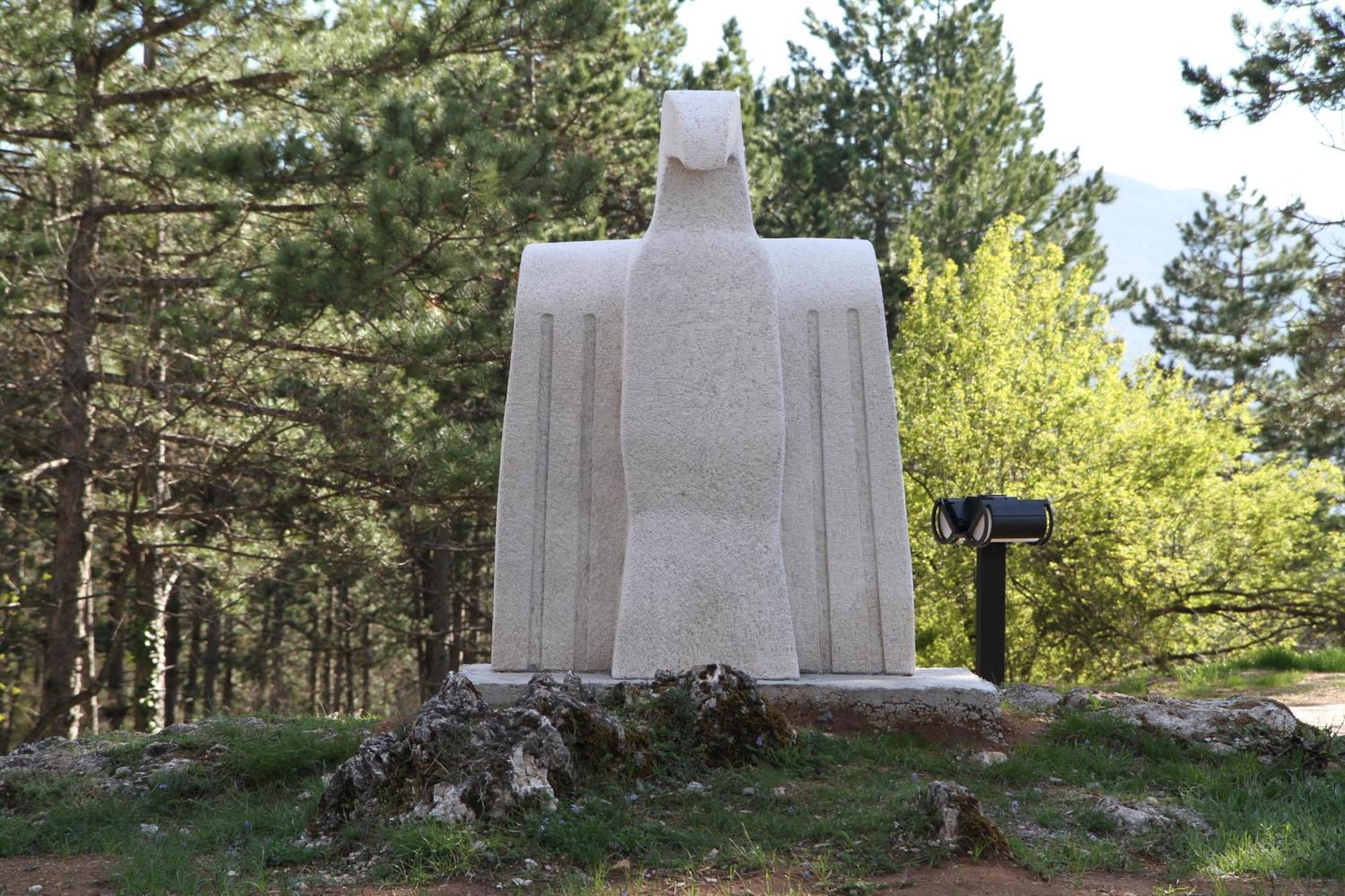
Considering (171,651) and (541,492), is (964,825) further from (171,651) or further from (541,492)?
(171,651)

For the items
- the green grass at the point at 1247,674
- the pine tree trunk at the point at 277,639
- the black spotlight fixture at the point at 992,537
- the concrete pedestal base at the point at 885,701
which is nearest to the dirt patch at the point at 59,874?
the concrete pedestal base at the point at 885,701

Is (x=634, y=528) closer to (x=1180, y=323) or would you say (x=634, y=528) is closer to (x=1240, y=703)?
(x=1240, y=703)

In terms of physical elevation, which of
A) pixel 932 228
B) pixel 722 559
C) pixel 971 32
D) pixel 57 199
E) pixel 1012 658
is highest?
pixel 971 32

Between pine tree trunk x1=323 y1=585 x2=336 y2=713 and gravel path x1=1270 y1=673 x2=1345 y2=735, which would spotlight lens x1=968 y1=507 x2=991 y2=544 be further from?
pine tree trunk x1=323 y1=585 x2=336 y2=713

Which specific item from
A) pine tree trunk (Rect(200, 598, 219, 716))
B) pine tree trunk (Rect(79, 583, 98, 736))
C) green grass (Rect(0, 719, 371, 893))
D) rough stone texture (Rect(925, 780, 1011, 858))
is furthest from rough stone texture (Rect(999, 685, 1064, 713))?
pine tree trunk (Rect(200, 598, 219, 716))

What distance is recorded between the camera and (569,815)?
158 inches

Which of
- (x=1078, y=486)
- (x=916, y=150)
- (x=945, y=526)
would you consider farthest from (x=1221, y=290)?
(x=945, y=526)

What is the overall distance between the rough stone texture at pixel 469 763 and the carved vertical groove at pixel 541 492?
1559 mm

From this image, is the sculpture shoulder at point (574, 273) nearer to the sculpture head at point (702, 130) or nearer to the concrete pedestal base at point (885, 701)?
the sculpture head at point (702, 130)

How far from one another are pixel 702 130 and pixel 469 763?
3203 mm

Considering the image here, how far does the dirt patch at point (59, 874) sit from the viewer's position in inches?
148

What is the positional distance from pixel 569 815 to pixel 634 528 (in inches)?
81.4

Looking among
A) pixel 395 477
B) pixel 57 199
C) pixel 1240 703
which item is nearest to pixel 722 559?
pixel 1240 703

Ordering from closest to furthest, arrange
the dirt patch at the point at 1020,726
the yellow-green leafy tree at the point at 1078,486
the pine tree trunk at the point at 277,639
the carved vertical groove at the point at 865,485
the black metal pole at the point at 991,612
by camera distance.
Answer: the dirt patch at the point at 1020,726 < the carved vertical groove at the point at 865,485 < the black metal pole at the point at 991,612 < the yellow-green leafy tree at the point at 1078,486 < the pine tree trunk at the point at 277,639
